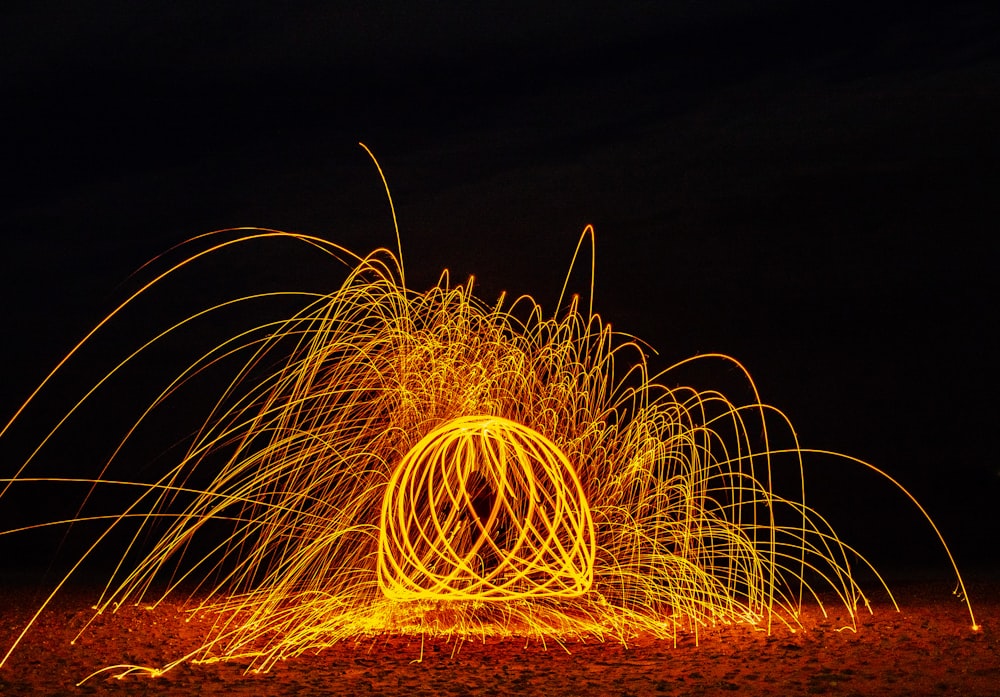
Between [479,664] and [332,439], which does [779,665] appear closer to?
[479,664]

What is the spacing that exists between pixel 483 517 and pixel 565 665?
6.34 ft

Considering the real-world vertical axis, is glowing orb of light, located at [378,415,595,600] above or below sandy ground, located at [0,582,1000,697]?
above

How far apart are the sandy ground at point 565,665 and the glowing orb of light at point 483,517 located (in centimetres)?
56

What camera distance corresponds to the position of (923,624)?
1105 centimetres

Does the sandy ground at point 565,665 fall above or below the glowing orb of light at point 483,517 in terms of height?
below

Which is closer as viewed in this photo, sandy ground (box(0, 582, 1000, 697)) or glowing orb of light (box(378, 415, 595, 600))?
sandy ground (box(0, 582, 1000, 697))

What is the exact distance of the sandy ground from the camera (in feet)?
27.2

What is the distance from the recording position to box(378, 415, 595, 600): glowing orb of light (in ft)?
30.5

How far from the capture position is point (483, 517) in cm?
1068

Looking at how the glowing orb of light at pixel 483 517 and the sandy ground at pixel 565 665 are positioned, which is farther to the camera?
the glowing orb of light at pixel 483 517

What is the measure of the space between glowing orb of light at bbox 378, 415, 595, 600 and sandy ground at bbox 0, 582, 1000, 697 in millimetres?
558

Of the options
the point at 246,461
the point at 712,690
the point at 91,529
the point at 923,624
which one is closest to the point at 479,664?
the point at 712,690

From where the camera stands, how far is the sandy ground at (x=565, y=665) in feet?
27.2

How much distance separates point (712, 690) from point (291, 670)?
3230 millimetres
